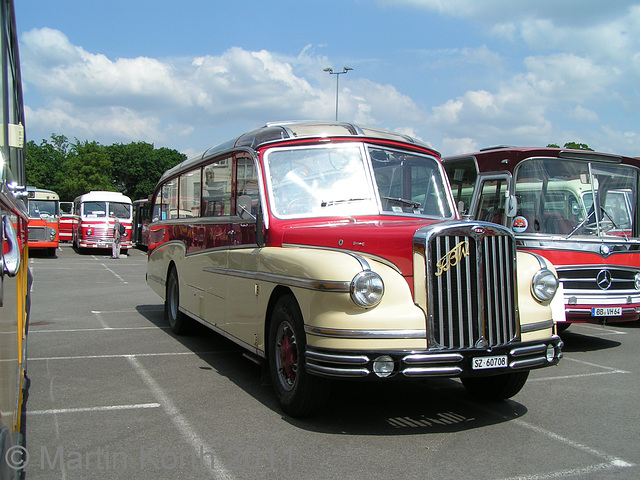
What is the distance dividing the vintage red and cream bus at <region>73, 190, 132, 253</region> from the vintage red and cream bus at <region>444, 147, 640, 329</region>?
21.5 metres

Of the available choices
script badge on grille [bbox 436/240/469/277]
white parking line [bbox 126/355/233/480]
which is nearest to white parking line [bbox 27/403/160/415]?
white parking line [bbox 126/355/233/480]

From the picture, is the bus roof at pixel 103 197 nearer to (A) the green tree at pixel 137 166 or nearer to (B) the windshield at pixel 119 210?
(B) the windshield at pixel 119 210

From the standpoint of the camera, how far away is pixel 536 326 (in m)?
5.13

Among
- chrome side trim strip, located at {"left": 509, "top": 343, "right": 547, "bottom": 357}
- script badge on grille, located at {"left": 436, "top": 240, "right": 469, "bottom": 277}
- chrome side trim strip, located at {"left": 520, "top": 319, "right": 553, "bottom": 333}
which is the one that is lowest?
chrome side trim strip, located at {"left": 509, "top": 343, "right": 547, "bottom": 357}

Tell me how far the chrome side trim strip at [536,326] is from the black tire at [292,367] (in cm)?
162

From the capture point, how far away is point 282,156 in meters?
6.28

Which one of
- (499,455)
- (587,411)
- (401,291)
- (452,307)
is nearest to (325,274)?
(401,291)

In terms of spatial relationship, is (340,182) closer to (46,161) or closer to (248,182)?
(248,182)

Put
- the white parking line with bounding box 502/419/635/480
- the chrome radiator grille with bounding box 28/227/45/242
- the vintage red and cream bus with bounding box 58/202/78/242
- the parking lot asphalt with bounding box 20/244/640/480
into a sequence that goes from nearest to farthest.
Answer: the white parking line with bounding box 502/419/635/480 → the parking lot asphalt with bounding box 20/244/640/480 → the chrome radiator grille with bounding box 28/227/45/242 → the vintage red and cream bus with bounding box 58/202/78/242

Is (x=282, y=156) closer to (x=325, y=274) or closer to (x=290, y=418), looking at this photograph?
(x=325, y=274)

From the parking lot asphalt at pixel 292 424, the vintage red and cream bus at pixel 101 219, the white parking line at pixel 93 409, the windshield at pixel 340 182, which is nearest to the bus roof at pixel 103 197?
the vintage red and cream bus at pixel 101 219

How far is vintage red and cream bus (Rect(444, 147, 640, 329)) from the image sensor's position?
28.5 ft

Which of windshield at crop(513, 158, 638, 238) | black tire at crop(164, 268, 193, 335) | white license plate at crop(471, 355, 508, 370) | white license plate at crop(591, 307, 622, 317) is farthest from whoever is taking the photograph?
windshield at crop(513, 158, 638, 238)

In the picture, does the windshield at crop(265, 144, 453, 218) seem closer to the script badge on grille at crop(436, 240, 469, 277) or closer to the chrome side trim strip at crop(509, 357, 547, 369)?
the script badge on grille at crop(436, 240, 469, 277)
